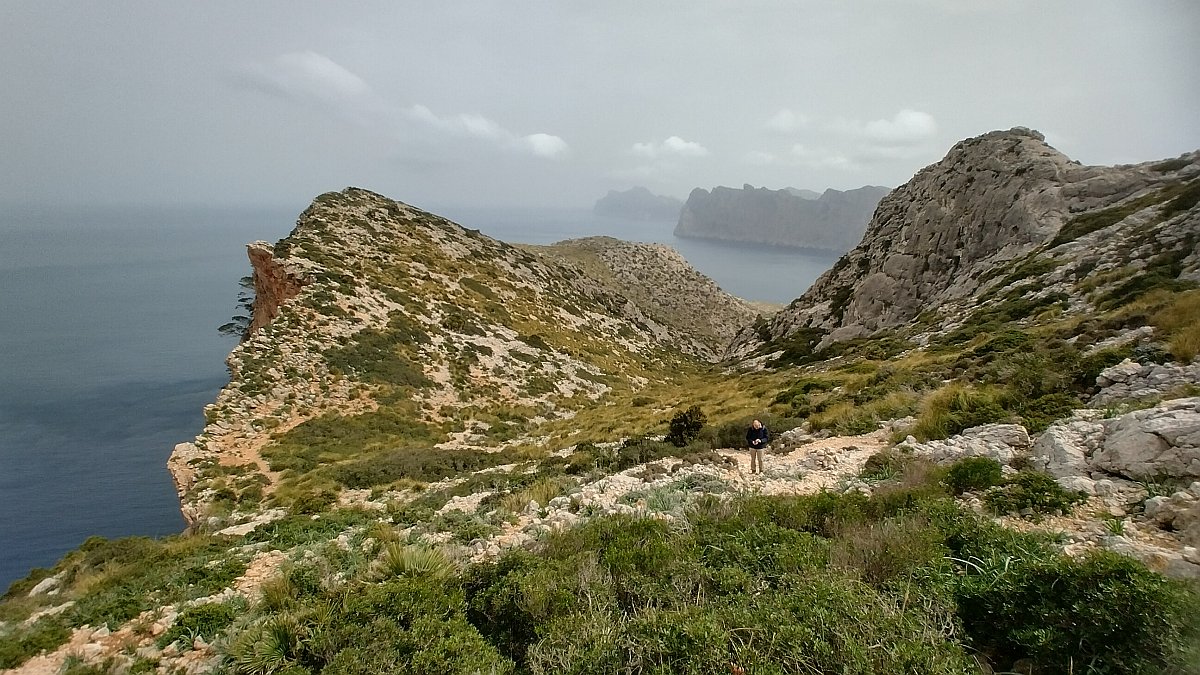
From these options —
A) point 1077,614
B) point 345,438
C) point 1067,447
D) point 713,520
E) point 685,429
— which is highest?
point 1067,447

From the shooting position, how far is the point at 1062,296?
21.5 m

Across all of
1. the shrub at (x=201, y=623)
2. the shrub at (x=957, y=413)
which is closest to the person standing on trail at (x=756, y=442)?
the shrub at (x=957, y=413)

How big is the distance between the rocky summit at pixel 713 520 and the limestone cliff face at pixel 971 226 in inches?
243

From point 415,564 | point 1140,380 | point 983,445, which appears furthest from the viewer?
point 1140,380

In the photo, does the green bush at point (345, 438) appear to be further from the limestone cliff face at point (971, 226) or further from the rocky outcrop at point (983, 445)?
the limestone cliff face at point (971, 226)

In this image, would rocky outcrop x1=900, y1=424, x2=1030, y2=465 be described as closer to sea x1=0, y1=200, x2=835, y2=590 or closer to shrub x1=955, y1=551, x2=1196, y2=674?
shrub x1=955, y1=551, x2=1196, y2=674

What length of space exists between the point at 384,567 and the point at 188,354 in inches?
3786

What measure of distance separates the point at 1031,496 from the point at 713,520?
4.06 m

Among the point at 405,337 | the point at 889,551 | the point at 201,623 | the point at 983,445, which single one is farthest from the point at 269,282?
the point at 983,445

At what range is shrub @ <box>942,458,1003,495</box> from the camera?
726 centimetres

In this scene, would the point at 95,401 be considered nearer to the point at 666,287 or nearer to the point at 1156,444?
the point at 666,287

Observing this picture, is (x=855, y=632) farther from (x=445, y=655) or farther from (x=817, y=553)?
(x=445, y=655)

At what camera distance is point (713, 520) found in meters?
7.40

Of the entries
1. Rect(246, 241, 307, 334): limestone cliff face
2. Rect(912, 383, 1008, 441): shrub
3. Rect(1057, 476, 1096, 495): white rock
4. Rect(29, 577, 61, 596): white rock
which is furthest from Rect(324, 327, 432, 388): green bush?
Rect(1057, 476, 1096, 495): white rock
